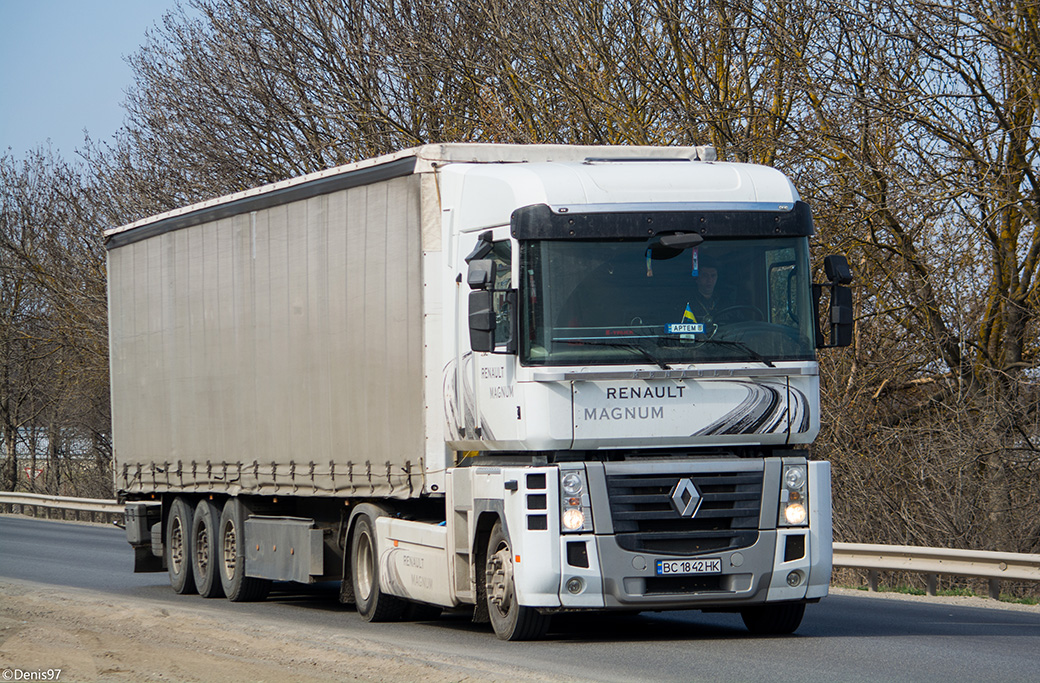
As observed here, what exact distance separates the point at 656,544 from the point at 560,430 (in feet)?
3.43

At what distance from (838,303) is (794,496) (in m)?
1.45

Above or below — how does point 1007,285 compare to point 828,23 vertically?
below

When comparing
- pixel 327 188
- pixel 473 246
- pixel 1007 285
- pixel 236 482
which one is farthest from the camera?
pixel 1007 285

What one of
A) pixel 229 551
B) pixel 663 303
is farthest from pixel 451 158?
pixel 229 551

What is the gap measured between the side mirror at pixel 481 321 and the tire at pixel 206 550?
22.2 ft

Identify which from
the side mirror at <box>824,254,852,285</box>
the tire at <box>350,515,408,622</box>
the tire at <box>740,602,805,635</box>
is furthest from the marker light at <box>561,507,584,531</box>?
the tire at <box>350,515,408,622</box>

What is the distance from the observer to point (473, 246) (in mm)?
11555

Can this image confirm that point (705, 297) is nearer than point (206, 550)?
Yes

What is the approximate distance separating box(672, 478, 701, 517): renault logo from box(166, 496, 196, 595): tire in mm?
8141

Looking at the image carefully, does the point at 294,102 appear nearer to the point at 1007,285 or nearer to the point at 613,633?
the point at 1007,285

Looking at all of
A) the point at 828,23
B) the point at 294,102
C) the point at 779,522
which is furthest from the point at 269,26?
the point at 779,522

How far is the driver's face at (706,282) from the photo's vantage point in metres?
10.8

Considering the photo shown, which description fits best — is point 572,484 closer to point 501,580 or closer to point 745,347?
point 501,580

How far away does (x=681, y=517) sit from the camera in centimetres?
1063
